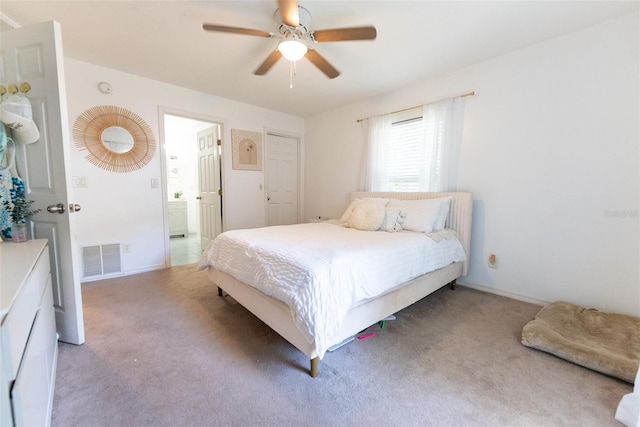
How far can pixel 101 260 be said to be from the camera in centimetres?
293

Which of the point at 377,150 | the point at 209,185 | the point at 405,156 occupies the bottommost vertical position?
the point at 209,185

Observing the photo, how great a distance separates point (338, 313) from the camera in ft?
4.72

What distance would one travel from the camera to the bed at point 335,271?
55.1 inches

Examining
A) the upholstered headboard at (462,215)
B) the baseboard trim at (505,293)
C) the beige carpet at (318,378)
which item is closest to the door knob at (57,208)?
the beige carpet at (318,378)

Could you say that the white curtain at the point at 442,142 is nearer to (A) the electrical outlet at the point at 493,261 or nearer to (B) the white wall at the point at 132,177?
(A) the electrical outlet at the point at 493,261

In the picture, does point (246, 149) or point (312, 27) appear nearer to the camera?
point (312, 27)

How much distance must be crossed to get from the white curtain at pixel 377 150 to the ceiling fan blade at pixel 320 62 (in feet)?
4.43

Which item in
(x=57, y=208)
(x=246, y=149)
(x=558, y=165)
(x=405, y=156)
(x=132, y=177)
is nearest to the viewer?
(x=57, y=208)

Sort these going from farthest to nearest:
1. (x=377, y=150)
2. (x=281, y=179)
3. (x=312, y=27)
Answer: (x=281, y=179) < (x=377, y=150) < (x=312, y=27)

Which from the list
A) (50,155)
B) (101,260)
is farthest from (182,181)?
(50,155)

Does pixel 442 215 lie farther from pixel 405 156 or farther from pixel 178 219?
pixel 178 219

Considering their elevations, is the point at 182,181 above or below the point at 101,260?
above

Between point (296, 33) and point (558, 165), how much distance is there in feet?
8.32

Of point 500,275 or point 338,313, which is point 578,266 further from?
point 338,313
